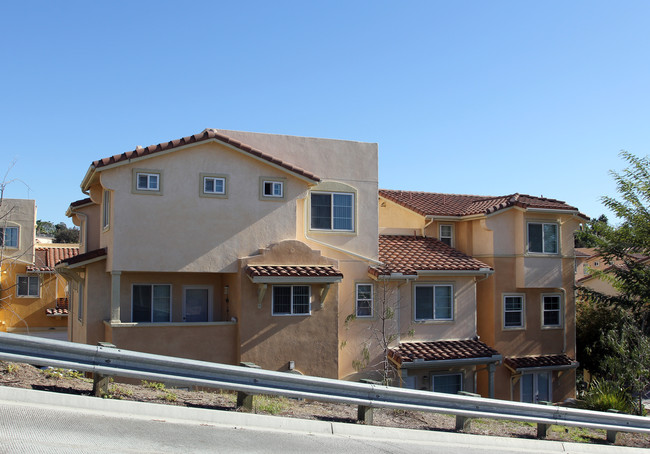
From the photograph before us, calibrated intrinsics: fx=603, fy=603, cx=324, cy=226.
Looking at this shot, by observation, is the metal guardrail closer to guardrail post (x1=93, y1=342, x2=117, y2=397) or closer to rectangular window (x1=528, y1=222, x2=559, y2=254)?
guardrail post (x1=93, y1=342, x2=117, y2=397)

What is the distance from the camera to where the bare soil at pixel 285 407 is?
802 cm

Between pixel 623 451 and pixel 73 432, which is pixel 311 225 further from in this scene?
pixel 73 432

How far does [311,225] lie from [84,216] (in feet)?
28.6

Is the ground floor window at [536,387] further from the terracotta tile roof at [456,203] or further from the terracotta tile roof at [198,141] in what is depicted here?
the terracotta tile roof at [198,141]

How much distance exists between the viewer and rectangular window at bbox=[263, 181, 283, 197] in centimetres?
1880

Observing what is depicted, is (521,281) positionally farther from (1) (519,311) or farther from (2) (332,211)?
(2) (332,211)

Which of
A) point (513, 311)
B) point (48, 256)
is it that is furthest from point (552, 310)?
point (48, 256)

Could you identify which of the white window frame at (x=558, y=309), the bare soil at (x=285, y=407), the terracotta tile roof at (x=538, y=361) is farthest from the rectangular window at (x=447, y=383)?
the bare soil at (x=285, y=407)

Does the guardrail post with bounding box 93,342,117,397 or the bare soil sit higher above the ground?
the guardrail post with bounding box 93,342,117,397

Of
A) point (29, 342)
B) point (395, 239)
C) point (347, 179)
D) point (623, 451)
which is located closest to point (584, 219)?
point (395, 239)

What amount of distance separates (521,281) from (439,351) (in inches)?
212

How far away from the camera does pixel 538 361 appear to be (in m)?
24.0

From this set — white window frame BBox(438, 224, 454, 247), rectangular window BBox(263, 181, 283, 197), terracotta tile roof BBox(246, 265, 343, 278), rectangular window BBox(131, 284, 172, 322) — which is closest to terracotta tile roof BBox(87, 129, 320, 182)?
rectangular window BBox(263, 181, 283, 197)

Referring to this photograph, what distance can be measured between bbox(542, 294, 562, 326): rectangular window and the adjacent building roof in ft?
39.8
